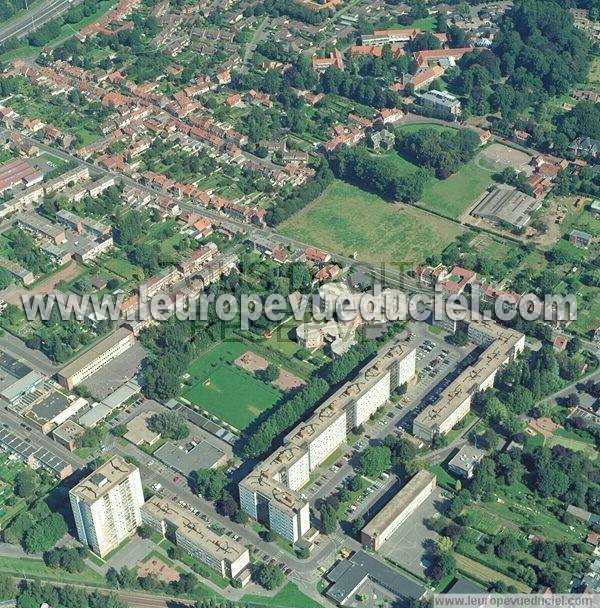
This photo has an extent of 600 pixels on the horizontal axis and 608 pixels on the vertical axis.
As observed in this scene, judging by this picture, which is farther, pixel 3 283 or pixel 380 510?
pixel 3 283

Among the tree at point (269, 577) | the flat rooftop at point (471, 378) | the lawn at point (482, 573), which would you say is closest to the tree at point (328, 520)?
the tree at point (269, 577)

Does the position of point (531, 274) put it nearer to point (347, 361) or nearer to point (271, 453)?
point (347, 361)

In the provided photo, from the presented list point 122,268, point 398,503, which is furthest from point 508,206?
point 398,503

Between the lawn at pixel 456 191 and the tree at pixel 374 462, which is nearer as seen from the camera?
the tree at pixel 374 462

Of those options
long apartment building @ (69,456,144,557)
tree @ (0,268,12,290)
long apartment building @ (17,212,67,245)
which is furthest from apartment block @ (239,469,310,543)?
long apartment building @ (17,212,67,245)

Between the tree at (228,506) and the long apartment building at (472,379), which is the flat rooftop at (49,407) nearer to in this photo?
the tree at (228,506)

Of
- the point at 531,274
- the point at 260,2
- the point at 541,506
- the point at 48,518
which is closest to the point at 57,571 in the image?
the point at 48,518

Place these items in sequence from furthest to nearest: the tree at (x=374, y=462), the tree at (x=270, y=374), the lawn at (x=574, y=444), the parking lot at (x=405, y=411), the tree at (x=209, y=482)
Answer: the tree at (x=270, y=374), the lawn at (x=574, y=444), the tree at (x=374, y=462), the parking lot at (x=405, y=411), the tree at (x=209, y=482)
